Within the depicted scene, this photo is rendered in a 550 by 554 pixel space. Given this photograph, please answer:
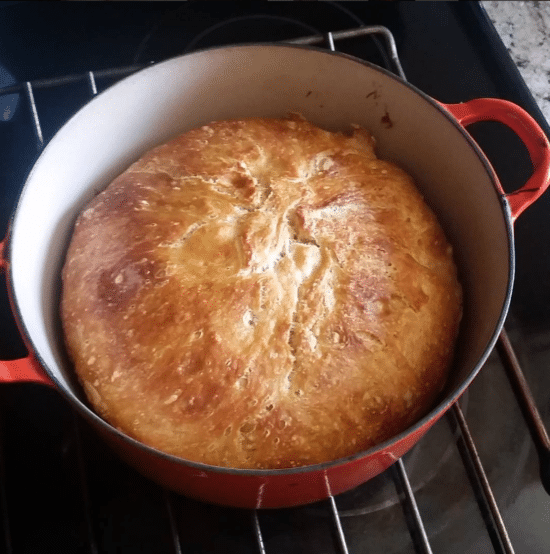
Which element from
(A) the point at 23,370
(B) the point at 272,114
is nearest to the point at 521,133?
(B) the point at 272,114

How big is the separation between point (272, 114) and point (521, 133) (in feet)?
1.51

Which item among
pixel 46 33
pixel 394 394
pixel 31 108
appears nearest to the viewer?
pixel 394 394

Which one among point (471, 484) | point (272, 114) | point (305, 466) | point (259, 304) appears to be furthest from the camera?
point (272, 114)

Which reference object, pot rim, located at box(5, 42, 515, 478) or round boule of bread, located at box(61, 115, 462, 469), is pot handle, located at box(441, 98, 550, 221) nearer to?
pot rim, located at box(5, 42, 515, 478)

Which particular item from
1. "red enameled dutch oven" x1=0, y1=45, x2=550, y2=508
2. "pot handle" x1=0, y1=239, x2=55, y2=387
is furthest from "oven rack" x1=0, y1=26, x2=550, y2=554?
"pot handle" x1=0, y1=239, x2=55, y2=387

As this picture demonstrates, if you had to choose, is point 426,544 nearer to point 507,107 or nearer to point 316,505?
point 316,505

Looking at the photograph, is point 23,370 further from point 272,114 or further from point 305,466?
point 272,114

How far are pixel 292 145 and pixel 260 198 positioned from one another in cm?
14

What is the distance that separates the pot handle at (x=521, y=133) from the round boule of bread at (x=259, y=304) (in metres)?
0.15

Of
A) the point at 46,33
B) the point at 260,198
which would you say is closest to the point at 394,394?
the point at 260,198

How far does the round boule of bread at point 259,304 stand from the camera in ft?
2.66

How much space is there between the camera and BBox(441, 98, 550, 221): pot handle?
0.86 meters

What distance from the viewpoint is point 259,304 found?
86cm

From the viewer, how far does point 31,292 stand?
2.93 ft
